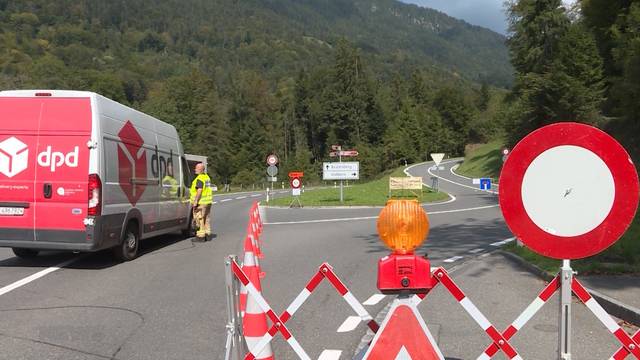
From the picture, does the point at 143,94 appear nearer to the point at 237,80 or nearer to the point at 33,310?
the point at 237,80

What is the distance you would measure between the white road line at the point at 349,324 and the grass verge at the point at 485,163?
55333 millimetres

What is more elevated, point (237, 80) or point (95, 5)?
point (95, 5)

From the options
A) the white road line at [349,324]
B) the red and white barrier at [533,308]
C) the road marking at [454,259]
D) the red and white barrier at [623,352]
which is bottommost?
the white road line at [349,324]

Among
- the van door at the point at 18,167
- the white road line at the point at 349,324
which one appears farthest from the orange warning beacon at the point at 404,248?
the van door at the point at 18,167

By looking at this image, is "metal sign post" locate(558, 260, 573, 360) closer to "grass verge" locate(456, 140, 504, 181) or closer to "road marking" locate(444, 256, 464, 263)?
"road marking" locate(444, 256, 464, 263)

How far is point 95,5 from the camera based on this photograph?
17462 cm

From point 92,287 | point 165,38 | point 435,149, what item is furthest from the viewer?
point 165,38

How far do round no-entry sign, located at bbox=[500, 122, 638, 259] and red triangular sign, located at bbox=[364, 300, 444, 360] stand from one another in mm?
807

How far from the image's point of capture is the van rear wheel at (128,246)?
9.81 m

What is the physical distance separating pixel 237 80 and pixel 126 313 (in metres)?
118

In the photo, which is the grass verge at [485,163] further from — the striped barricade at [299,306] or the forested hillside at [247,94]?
the striped barricade at [299,306]

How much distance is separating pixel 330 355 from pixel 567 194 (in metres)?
2.51

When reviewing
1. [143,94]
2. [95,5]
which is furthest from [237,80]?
[95,5]

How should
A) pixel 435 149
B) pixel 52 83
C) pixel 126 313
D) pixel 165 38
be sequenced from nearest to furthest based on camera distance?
pixel 126 313
pixel 52 83
pixel 435 149
pixel 165 38
